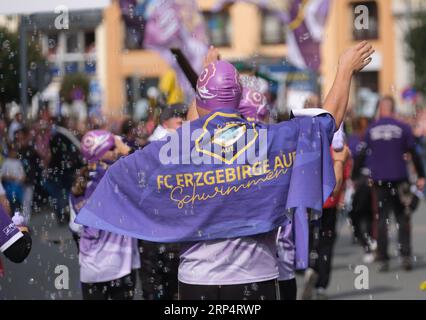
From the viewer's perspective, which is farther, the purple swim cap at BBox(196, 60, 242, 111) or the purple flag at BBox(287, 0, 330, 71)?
the purple flag at BBox(287, 0, 330, 71)

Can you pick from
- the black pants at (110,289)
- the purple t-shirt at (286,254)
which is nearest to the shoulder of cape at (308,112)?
the purple t-shirt at (286,254)

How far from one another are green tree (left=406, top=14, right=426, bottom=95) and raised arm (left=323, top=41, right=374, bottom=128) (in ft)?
117

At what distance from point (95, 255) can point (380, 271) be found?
5.38 m

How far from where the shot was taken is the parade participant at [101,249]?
6613mm

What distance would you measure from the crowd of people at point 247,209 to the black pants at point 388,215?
0.04 ft

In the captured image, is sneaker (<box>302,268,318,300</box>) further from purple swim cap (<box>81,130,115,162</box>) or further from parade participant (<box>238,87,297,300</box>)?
purple swim cap (<box>81,130,115,162</box>)

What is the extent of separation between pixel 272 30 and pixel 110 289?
1742 inches

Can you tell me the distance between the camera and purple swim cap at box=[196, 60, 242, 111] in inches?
171

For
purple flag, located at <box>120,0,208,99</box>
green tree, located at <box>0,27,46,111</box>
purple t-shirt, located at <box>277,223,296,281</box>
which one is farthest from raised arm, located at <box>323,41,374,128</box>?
green tree, located at <box>0,27,46,111</box>

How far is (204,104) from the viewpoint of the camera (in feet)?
14.4

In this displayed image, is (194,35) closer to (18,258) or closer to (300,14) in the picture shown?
(300,14)

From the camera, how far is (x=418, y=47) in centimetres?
4019

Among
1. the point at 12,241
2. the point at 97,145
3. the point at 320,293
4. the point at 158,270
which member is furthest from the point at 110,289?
the point at 320,293
